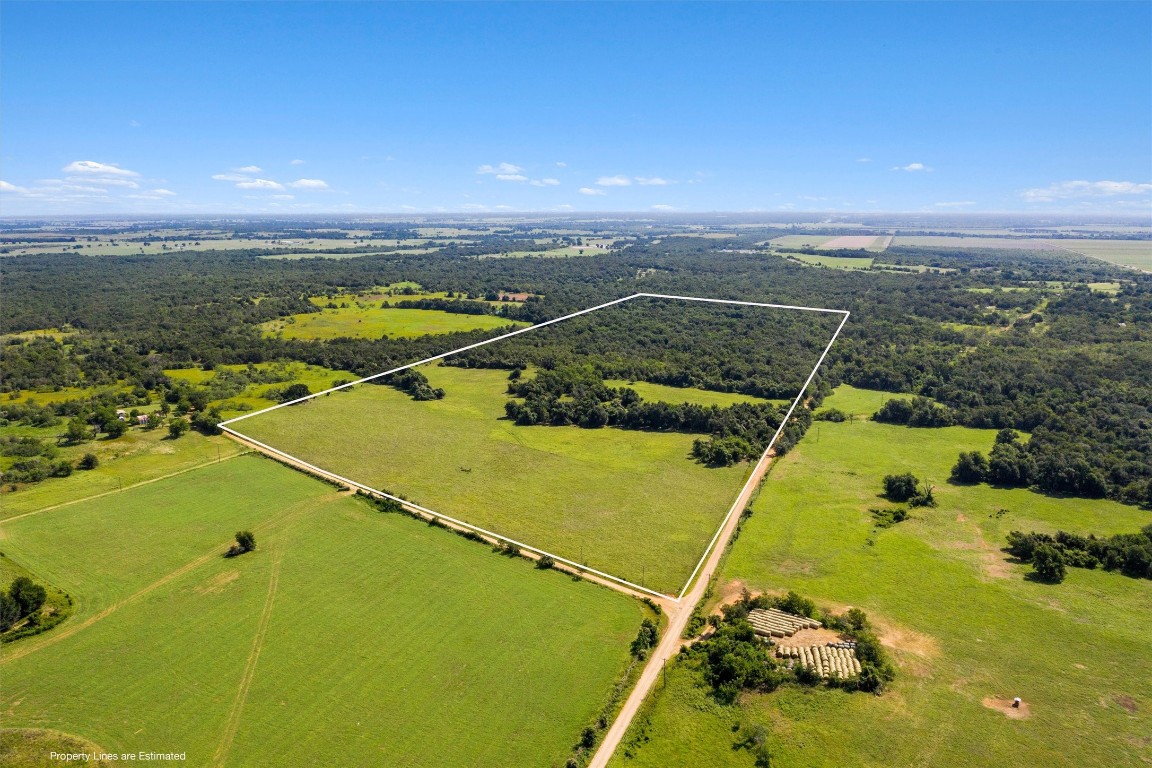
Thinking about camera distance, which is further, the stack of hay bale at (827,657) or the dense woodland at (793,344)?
the dense woodland at (793,344)

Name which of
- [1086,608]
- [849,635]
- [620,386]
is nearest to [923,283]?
[620,386]

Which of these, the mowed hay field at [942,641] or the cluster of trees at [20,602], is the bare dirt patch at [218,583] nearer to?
the cluster of trees at [20,602]

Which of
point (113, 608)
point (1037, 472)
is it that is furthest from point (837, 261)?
point (113, 608)

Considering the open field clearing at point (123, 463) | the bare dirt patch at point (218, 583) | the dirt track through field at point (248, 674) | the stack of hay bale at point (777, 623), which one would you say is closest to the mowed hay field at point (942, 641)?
the stack of hay bale at point (777, 623)

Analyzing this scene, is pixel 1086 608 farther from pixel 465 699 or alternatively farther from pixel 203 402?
pixel 203 402

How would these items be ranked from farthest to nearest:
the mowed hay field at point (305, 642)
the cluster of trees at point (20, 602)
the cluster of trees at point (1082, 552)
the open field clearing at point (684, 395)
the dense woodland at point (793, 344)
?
the open field clearing at point (684, 395) → the dense woodland at point (793, 344) → the cluster of trees at point (1082, 552) → the cluster of trees at point (20, 602) → the mowed hay field at point (305, 642)

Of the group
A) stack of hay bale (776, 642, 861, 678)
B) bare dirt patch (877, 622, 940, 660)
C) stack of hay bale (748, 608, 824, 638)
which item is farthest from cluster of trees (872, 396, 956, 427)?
stack of hay bale (776, 642, 861, 678)
